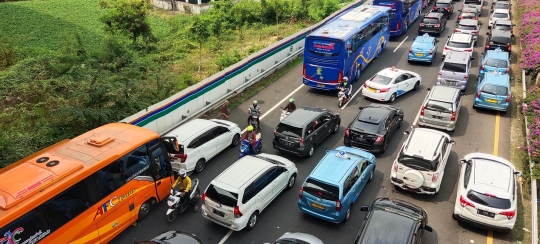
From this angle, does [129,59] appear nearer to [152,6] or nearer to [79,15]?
[79,15]

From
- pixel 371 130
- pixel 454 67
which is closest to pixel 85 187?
pixel 371 130

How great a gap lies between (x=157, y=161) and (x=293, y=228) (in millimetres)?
4709

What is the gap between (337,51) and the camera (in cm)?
2056

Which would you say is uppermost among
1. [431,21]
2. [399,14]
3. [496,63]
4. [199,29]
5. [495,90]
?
[399,14]

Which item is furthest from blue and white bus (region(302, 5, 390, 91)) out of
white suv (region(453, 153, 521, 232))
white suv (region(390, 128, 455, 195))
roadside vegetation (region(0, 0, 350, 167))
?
white suv (region(453, 153, 521, 232))

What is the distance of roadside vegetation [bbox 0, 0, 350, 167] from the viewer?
16656 mm

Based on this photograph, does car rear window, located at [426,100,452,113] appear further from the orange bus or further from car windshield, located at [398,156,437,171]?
the orange bus

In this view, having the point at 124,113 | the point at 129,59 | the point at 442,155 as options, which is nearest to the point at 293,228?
the point at 442,155

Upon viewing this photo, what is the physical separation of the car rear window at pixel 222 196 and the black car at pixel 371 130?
251 inches

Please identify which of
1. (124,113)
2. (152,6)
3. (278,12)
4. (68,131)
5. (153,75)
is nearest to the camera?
(68,131)

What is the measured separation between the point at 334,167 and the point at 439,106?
729 centimetres

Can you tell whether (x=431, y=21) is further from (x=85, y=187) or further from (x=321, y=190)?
(x=85, y=187)

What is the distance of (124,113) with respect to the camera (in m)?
17.3

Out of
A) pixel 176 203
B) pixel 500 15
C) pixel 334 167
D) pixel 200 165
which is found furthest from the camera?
pixel 500 15
